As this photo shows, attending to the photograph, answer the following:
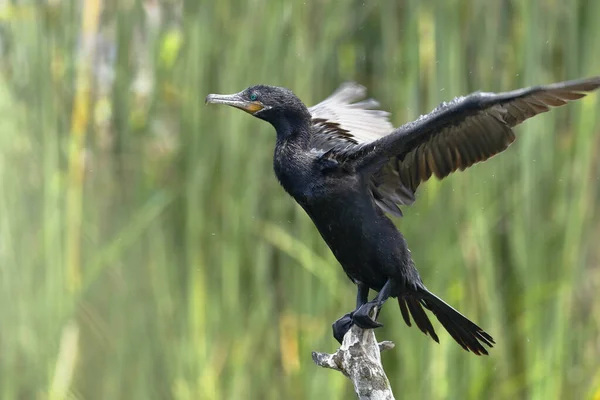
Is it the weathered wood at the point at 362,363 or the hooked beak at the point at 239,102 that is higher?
the hooked beak at the point at 239,102

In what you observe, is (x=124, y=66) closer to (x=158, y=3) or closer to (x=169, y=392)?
(x=158, y=3)

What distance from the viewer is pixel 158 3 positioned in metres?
3.12

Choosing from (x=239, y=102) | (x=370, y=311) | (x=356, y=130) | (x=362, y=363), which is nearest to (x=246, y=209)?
(x=356, y=130)

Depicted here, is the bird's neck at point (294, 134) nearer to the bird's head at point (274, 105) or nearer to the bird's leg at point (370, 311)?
the bird's head at point (274, 105)

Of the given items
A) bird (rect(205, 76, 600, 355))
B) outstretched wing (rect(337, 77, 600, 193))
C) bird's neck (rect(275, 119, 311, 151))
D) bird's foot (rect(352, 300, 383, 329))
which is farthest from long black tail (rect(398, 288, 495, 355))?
bird's neck (rect(275, 119, 311, 151))

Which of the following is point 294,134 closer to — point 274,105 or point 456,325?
point 274,105

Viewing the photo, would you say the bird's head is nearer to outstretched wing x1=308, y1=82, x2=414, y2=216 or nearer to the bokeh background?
outstretched wing x1=308, y1=82, x2=414, y2=216

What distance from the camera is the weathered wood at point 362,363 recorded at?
1990 mm

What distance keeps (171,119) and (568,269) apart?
1.40 m

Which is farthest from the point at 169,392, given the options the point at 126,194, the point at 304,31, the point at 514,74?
the point at 514,74

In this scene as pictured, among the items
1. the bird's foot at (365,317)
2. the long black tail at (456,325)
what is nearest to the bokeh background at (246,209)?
the long black tail at (456,325)

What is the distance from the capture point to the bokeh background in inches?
117

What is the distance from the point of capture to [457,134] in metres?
2.05

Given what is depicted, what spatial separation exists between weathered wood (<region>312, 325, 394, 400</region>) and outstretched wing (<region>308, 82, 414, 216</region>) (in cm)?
30
